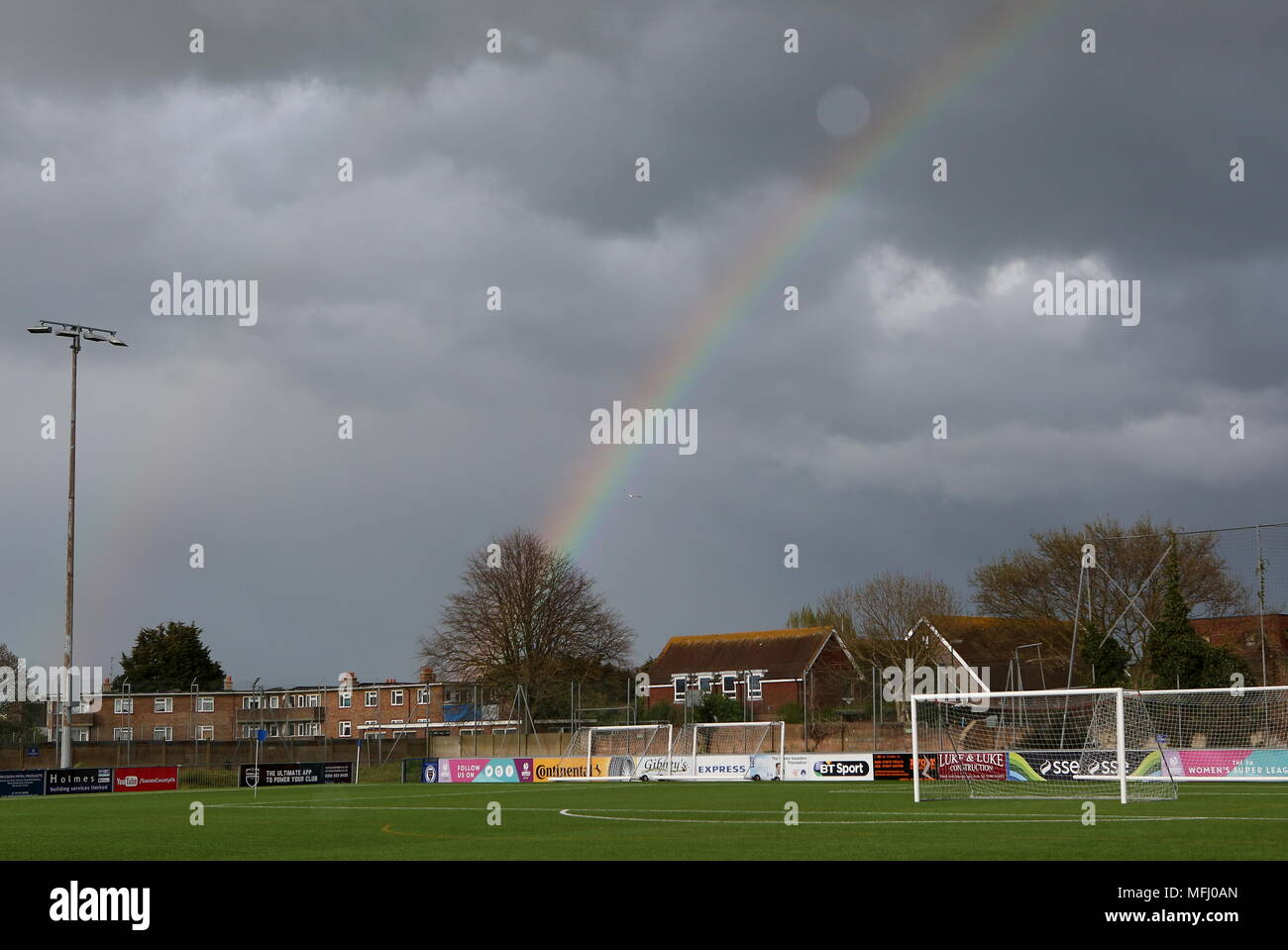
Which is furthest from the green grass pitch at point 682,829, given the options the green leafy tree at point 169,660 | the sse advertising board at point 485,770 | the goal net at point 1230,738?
the green leafy tree at point 169,660

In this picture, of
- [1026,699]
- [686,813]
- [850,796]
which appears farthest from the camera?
[1026,699]

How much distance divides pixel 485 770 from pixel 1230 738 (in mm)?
33075

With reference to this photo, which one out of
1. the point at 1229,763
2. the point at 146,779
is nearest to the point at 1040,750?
the point at 1229,763

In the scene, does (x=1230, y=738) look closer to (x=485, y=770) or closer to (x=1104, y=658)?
(x=1104, y=658)

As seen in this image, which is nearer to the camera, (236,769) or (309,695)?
(236,769)

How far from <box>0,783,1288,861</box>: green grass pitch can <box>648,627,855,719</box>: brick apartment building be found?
58.3 meters

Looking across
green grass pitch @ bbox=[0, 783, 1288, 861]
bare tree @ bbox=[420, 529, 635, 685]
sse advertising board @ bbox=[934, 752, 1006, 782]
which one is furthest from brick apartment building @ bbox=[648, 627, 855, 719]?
green grass pitch @ bbox=[0, 783, 1288, 861]

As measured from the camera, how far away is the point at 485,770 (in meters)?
63.6

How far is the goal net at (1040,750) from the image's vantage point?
3703 cm
